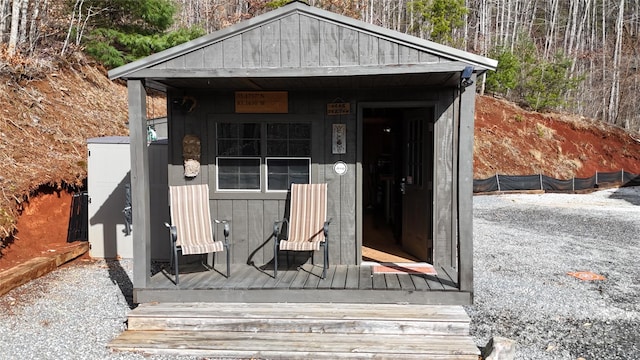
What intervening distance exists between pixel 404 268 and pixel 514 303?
1149mm

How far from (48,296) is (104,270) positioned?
1034mm

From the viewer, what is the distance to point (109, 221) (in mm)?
6297

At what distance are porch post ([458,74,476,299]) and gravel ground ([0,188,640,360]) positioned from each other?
625mm

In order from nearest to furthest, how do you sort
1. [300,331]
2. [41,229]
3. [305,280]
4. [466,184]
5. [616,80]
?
[300,331] → [466,184] → [305,280] → [41,229] → [616,80]

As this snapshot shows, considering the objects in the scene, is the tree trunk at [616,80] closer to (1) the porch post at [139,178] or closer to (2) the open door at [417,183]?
(2) the open door at [417,183]

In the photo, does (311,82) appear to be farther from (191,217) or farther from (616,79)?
(616,79)

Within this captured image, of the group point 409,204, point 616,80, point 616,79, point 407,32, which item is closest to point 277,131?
point 409,204

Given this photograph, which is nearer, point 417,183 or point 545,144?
point 417,183

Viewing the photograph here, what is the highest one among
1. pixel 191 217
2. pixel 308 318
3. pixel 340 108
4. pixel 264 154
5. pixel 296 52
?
pixel 296 52

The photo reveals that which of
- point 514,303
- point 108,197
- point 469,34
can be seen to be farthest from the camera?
point 469,34

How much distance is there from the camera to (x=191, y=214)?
459 cm

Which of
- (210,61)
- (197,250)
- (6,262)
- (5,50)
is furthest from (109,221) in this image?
(5,50)

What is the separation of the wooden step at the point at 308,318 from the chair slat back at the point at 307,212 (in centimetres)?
90

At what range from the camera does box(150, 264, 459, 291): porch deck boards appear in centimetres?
404
